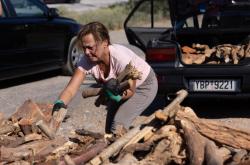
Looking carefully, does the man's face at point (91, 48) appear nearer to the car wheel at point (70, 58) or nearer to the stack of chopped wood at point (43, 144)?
the stack of chopped wood at point (43, 144)

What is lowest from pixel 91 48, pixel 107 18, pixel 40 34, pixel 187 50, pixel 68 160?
pixel 107 18

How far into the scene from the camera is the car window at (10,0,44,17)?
1070cm

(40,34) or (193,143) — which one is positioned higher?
(193,143)

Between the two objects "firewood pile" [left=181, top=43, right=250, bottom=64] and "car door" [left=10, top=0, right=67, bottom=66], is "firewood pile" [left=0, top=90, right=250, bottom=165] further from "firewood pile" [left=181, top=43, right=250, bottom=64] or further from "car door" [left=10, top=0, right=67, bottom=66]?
"car door" [left=10, top=0, right=67, bottom=66]

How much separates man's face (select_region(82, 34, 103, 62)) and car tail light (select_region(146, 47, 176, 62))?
10.4 ft

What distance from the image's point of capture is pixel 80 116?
8289 mm

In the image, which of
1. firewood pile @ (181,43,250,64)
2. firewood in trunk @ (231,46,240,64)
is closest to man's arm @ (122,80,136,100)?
firewood pile @ (181,43,250,64)

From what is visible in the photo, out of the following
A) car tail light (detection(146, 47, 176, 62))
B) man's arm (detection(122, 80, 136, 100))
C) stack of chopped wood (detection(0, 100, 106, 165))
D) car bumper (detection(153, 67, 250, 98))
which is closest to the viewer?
stack of chopped wood (detection(0, 100, 106, 165))

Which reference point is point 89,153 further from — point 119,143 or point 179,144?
point 179,144

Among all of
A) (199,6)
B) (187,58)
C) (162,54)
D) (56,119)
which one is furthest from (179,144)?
(199,6)

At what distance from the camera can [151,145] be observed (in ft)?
13.6

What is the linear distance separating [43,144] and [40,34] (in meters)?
6.84

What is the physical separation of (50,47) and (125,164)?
7462mm

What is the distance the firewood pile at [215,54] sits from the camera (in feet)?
26.8
